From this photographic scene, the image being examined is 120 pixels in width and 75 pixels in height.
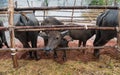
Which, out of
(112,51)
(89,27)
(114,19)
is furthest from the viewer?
(112,51)

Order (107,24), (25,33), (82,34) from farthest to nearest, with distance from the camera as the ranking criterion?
(82,34), (25,33), (107,24)

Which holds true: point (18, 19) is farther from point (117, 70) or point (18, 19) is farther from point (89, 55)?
point (117, 70)

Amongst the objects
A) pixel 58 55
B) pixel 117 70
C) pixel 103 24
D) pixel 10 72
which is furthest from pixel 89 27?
pixel 10 72

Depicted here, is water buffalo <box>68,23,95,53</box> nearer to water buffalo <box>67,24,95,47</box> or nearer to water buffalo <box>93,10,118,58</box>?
water buffalo <box>67,24,95,47</box>

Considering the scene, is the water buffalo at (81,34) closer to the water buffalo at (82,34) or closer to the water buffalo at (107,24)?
the water buffalo at (82,34)

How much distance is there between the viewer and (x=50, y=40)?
502cm

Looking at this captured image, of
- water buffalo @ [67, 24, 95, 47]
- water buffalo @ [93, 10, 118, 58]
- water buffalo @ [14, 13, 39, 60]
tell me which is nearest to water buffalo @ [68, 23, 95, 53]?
water buffalo @ [67, 24, 95, 47]

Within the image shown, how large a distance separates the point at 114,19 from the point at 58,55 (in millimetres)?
1686

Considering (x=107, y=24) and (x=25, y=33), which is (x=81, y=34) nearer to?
(x=107, y=24)

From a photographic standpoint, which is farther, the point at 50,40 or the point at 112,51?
the point at 112,51

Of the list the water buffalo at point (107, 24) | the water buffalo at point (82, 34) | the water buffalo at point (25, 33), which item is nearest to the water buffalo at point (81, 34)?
the water buffalo at point (82, 34)

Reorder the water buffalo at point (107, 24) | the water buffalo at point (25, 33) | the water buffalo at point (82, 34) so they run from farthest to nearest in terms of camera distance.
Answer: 1. the water buffalo at point (82, 34)
2. the water buffalo at point (25, 33)
3. the water buffalo at point (107, 24)

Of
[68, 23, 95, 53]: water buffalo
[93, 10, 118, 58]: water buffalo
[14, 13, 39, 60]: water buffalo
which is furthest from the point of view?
[68, 23, 95, 53]: water buffalo

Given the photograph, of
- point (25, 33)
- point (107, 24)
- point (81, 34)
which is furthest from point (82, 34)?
point (25, 33)
